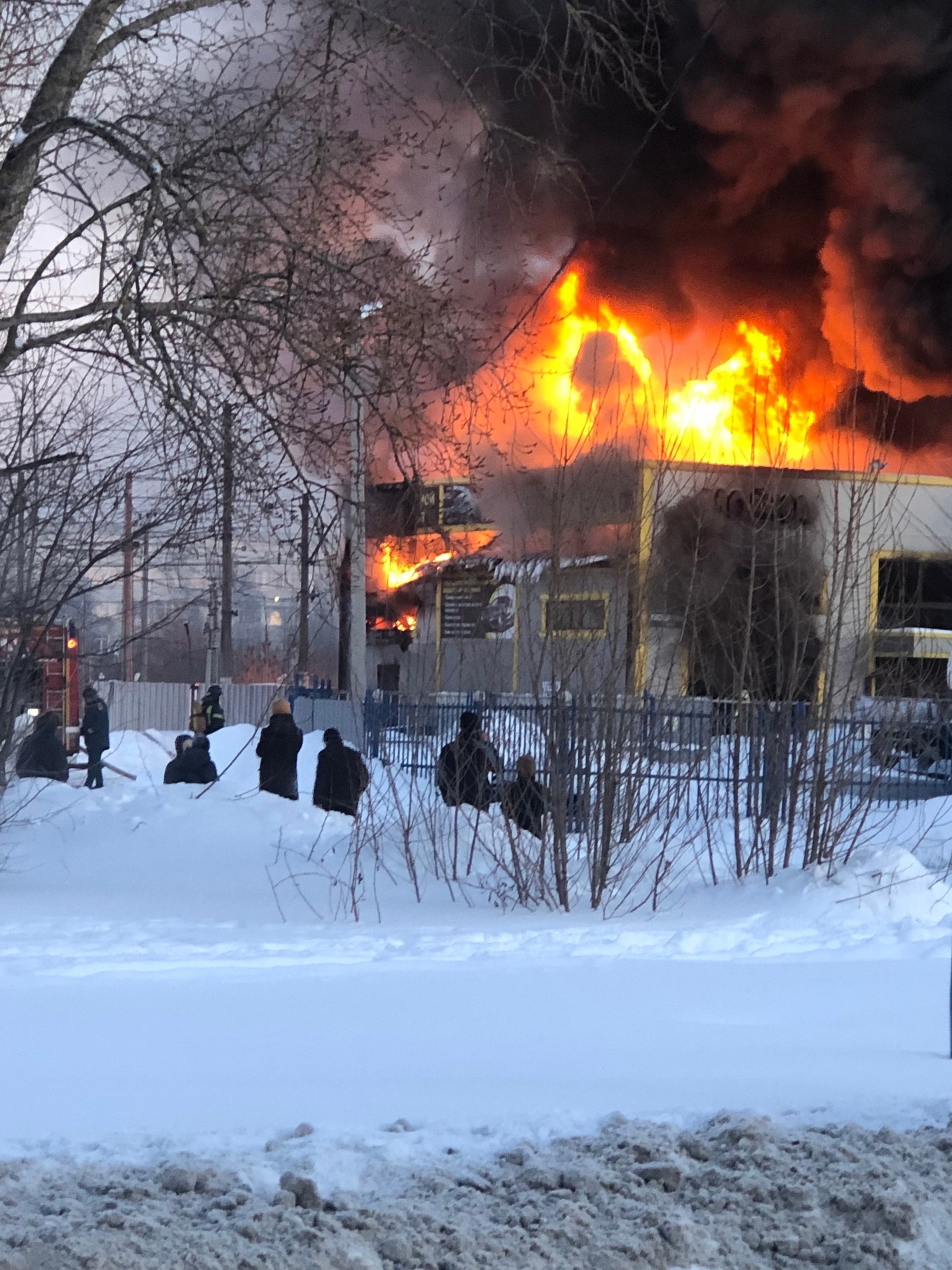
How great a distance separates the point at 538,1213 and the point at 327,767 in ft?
32.4

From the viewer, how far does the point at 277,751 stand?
15328 mm

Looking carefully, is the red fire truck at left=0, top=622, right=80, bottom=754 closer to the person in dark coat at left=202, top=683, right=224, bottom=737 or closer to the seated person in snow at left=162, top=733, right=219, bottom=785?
the seated person in snow at left=162, top=733, right=219, bottom=785

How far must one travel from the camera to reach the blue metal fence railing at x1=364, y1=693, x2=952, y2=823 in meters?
10.7

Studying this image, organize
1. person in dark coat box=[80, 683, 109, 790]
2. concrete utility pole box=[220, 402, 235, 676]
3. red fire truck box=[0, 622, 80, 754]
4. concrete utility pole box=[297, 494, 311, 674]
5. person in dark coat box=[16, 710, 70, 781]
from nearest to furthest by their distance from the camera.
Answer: concrete utility pole box=[220, 402, 235, 676], concrete utility pole box=[297, 494, 311, 674], red fire truck box=[0, 622, 80, 754], person in dark coat box=[16, 710, 70, 781], person in dark coat box=[80, 683, 109, 790]

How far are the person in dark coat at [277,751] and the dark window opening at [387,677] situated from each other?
9580 millimetres

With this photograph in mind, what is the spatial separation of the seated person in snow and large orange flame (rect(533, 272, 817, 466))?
6243 millimetres

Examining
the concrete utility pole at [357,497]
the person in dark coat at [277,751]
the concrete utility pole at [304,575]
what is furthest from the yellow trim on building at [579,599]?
the person in dark coat at [277,751]

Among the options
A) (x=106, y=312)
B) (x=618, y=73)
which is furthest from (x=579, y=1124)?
(x=618, y=73)

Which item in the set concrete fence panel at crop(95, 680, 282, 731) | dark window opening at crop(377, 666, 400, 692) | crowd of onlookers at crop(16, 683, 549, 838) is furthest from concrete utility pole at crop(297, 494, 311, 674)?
concrete fence panel at crop(95, 680, 282, 731)

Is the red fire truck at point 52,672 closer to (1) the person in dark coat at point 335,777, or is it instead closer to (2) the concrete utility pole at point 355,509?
(1) the person in dark coat at point 335,777

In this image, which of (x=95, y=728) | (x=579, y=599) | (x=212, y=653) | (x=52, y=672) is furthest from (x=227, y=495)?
(x=212, y=653)

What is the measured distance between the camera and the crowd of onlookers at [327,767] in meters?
11.0

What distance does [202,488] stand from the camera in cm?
821

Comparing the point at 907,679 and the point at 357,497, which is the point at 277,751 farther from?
the point at 357,497
